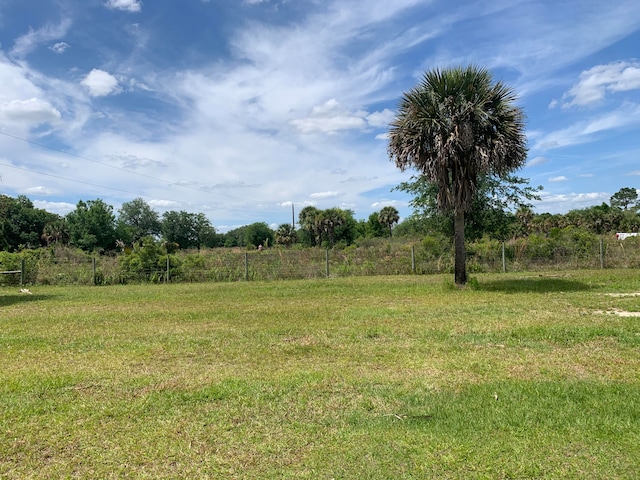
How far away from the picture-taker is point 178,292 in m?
14.9

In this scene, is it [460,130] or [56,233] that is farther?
[56,233]

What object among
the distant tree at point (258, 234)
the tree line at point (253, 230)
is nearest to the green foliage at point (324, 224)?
the tree line at point (253, 230)

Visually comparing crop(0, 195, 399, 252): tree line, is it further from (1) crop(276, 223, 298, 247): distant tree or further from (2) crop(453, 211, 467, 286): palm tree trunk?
(2) crop(453, 211, 467, 286): palm tree trunk

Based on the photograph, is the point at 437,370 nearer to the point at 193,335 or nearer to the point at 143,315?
the point at 193,335

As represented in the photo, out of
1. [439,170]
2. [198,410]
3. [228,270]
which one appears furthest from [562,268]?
[198,410]

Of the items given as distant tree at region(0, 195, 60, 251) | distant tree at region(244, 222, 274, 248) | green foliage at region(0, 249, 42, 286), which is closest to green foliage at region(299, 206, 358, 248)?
distant tree at region(244, 222, 274, 248)

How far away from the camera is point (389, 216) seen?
56.4 metres

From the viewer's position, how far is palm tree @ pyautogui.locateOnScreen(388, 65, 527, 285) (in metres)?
12.8

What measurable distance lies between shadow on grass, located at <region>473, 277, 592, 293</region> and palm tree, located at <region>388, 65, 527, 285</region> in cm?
261

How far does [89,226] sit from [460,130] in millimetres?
49877

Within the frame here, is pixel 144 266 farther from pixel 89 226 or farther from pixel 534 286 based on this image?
pixel 89 226

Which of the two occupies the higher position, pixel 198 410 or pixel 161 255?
pixel 161 255

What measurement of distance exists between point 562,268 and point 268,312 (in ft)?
49.8

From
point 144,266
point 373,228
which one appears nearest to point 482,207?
point 144,266
